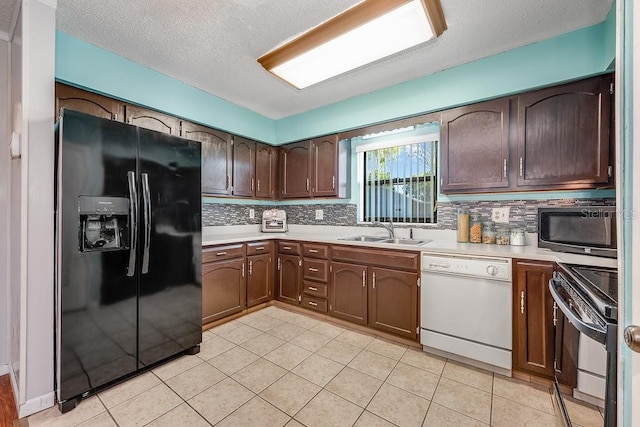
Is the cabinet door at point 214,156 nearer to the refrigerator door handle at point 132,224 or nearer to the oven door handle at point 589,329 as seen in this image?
the refrigerator door handle at point 132,224

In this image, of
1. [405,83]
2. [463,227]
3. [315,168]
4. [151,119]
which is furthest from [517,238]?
[151,119]

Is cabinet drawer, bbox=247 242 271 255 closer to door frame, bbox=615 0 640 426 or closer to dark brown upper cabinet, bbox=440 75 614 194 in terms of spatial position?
dark brown upper cabinet, bbox=440 75 614 194

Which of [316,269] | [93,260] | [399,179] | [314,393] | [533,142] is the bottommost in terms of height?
[314,393]

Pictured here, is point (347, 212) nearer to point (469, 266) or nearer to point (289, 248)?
point (289, 248)

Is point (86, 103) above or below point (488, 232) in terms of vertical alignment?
above

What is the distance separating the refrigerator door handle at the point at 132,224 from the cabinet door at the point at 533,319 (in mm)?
2635

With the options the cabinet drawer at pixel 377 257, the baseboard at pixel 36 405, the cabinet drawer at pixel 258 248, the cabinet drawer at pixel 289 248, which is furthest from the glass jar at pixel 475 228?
the baseboard at pixel 36 405

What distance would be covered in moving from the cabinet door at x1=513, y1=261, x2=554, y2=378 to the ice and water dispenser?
2723mm

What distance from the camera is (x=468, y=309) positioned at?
2033mm

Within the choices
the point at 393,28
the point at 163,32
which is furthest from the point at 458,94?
the point at 163,32

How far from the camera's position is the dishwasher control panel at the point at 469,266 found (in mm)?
1904

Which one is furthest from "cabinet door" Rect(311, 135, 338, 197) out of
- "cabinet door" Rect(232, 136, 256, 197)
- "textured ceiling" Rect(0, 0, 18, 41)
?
"textured ceiling" Rect(0, 0, 18, 41)

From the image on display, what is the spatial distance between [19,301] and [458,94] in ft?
11.6

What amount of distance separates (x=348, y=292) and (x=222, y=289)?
1290 mm
